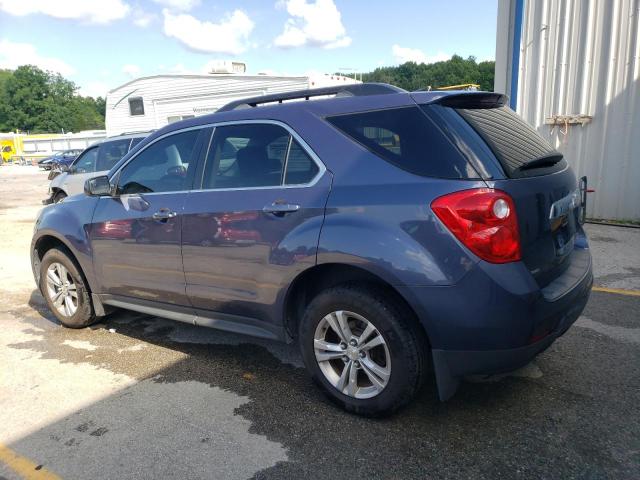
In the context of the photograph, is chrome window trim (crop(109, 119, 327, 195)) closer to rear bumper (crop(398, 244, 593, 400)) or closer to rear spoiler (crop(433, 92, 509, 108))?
rear spoiler (crop(433, 92, 509, 108))

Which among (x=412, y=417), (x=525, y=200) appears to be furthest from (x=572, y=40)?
(x=412, y=417)

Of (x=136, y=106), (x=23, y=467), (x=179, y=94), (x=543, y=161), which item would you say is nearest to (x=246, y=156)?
(x=543, y=161)

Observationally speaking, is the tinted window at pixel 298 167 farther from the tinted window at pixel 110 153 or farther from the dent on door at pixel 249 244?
the tinted window at pixel 110 153

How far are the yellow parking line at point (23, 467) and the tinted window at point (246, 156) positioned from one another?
6.13 feet

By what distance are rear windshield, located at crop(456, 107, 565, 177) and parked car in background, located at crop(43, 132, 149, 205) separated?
28.3ft

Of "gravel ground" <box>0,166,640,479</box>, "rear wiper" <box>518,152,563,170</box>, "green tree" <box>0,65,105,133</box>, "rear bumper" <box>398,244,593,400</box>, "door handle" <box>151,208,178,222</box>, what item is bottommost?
"gravel ground" <box>0,166,640,479</box>

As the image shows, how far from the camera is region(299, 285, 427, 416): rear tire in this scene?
8.72ft

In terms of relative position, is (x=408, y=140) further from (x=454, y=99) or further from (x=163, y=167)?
(x=163, y=167)

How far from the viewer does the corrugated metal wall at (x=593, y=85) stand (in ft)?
25.2

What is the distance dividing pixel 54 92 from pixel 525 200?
10900 cm

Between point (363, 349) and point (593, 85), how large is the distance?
726cm

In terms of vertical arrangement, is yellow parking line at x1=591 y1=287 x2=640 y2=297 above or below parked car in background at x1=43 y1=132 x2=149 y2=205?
below

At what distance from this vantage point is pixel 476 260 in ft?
7.88

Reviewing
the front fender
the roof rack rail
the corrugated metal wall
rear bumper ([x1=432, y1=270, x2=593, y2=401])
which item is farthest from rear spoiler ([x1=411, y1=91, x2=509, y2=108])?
the corrugated metal wall
